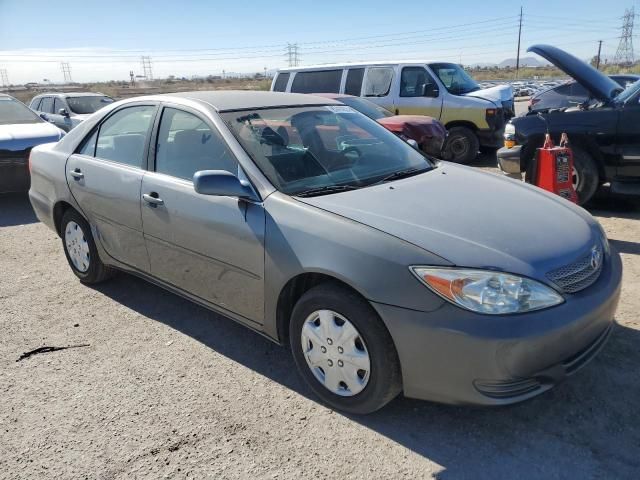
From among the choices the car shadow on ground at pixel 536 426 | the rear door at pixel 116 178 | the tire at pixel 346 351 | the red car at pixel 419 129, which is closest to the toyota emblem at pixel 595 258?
the car shadow on ground at pixel 536 426

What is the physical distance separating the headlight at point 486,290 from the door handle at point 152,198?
1.92 m

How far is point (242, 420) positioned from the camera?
2.85 m

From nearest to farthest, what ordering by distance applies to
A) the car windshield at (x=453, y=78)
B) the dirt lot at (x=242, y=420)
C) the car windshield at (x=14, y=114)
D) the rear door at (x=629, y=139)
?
the dirt lot at (x=242, y=420), the rear door at (x=629, y=139), the car windshield at (x=14, y=114), the car windshield at (x=453, y=78)

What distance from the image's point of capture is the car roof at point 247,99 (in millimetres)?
3598

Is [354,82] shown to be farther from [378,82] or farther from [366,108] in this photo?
[366,108]

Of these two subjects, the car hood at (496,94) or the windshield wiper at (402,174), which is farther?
the car hood at (496,94)

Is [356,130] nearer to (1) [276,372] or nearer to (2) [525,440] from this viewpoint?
(1) [276,372]

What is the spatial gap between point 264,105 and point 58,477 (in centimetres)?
252

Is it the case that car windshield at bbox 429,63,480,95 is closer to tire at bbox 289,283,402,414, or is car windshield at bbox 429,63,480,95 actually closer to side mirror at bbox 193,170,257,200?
side mirror at bbox 193,170,257,200

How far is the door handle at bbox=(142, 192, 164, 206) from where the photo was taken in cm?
354

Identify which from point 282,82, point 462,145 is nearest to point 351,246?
point 462,145

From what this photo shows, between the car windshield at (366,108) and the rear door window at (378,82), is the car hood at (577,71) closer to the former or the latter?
the car windshield at (366,108)

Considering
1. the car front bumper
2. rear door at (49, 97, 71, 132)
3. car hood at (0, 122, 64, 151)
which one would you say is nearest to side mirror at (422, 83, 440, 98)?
car hood at (0, 122, 64, 151)

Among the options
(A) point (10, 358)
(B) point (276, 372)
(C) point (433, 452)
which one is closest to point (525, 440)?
(C) point (433, 452)
